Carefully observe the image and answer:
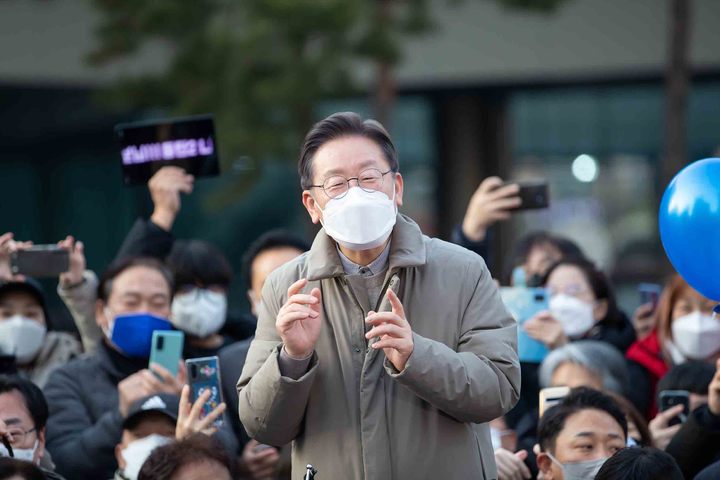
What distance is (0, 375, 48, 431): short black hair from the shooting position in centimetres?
439

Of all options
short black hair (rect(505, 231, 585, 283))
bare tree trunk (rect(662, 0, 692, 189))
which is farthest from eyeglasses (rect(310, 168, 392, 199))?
bare tree trunk (rect(662, 0, 692, 189))

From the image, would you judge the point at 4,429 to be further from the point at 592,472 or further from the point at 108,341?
the point at 592,472

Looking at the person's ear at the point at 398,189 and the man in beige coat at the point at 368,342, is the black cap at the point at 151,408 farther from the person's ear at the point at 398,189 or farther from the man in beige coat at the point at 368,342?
the person's ear at the point at 398,189

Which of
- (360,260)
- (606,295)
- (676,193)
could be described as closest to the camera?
(360,260)

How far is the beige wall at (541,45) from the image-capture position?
15969 millimetres

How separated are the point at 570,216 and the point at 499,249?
3.71 feet

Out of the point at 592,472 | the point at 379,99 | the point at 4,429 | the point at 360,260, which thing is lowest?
the point at 592,472

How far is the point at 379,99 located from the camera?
44.4ft

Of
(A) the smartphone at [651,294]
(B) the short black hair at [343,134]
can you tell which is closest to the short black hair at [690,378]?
(A) the smartphone at [651,294]

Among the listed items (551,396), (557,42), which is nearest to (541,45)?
(557,42)

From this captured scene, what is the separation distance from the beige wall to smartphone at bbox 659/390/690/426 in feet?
36.5

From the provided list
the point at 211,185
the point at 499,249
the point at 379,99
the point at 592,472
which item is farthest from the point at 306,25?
the point at 592,472

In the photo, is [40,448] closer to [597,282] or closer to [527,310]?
[527,310]

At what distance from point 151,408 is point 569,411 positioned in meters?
1.55
